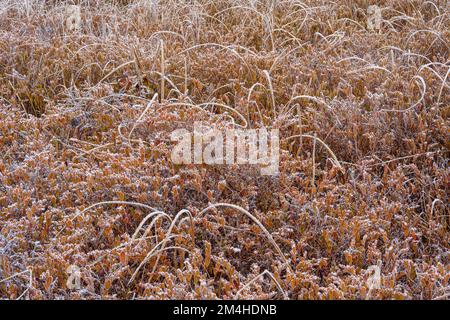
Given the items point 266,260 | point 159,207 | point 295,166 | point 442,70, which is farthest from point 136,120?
point 442,70

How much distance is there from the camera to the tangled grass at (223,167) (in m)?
2.47

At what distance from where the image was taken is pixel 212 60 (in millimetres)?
4148

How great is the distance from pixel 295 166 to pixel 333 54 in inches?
62.6

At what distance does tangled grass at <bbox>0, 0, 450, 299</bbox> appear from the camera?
8.10 ft

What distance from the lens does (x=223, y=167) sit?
9.80ft

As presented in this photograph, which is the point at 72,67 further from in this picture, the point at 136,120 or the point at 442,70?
the point at 442,70

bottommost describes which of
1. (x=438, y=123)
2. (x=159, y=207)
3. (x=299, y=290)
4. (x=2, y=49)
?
(x=299, y=290)

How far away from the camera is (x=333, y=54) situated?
171 inches

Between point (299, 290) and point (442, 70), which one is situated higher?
point (442, 70)
